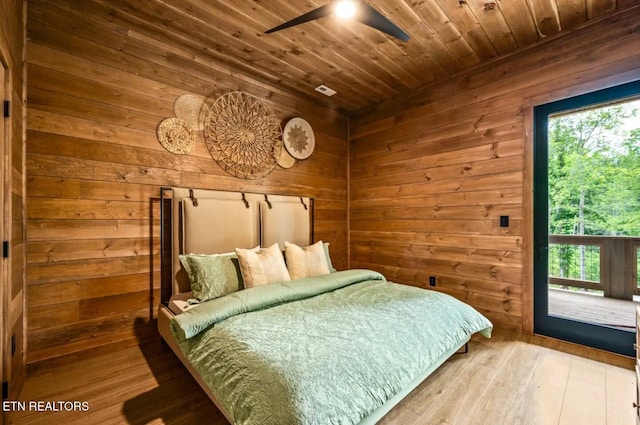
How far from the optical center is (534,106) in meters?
2.74

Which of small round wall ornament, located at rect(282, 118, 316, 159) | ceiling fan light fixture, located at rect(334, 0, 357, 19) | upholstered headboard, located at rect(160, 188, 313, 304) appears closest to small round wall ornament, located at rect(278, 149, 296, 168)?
small round wall ornament, located at rect(282, 118, 316, 159)

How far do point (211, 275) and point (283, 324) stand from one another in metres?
0.95

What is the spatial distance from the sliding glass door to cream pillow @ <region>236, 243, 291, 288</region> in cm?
251

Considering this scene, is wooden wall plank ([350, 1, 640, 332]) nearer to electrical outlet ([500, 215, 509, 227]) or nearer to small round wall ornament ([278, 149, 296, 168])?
electrical outlet ([500, 215, 509, 227])

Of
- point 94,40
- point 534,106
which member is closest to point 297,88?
point 94,40

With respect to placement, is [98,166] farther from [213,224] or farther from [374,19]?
[374,19]

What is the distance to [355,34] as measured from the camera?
2.58 m

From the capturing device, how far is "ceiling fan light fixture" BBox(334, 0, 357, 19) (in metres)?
1.68

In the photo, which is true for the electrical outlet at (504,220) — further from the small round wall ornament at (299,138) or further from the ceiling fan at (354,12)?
the small round wall ornament at (299,138)

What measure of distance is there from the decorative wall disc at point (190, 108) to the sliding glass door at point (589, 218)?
11.3ft

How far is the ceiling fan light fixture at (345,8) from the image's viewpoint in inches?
66.1

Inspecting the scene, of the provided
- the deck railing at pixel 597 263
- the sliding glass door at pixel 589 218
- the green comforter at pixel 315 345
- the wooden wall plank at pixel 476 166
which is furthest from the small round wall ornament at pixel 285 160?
the deck railing at pixel 597 263

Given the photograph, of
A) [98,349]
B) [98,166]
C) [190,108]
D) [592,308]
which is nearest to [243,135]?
[190,108]

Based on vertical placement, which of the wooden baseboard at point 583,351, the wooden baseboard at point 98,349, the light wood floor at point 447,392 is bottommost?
the light wood floor at point 447,392
